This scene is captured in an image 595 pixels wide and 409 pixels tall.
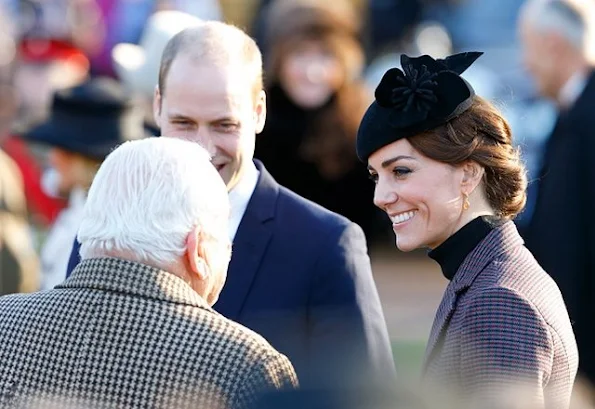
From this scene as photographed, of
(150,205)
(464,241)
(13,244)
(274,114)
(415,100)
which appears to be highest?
(415,100)

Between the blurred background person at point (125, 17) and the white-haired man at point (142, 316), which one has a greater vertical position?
the white-haired man at point (142, 316)

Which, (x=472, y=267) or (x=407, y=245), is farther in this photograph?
(x=407, y=245)

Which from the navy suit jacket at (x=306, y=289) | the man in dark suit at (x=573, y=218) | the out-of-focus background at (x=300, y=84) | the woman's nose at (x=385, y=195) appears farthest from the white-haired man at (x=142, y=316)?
the man in dark suit at (x=573, y=218)

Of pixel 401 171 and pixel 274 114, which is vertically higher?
pixel 401 171

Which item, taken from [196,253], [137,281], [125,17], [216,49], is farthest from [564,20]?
[125,17]

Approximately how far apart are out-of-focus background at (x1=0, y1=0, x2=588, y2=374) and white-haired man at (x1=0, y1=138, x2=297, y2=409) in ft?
1.40

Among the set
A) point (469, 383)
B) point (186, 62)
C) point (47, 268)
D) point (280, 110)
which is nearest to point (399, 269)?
point (280, 110)

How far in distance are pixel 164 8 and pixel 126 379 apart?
820 centimetres

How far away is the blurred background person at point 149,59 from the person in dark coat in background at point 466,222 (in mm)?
2226

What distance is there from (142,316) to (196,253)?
19cm

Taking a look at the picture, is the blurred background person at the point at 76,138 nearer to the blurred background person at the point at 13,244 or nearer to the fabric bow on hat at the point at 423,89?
the blurred background person at the point at 13,244

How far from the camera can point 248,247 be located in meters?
4.07

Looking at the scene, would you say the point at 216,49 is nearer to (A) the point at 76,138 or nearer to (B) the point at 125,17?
(A) the point at 76,138

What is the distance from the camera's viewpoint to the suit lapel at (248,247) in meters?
4.00
